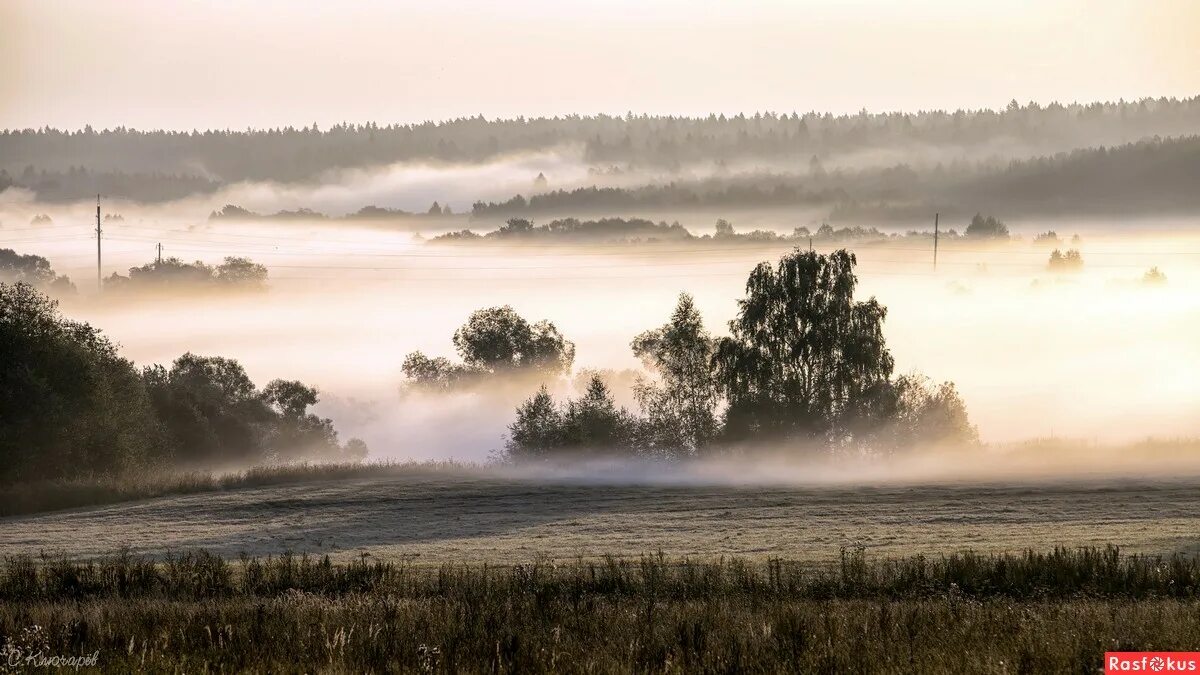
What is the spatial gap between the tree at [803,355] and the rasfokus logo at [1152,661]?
267 ft

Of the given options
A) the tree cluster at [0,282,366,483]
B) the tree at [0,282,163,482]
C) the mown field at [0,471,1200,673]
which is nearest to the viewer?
the mown field at [0,471,1200,673]

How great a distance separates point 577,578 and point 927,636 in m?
11.1

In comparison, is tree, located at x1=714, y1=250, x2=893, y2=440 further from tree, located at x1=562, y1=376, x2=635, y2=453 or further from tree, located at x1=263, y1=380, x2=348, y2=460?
tree, located at x1=263, y1=380, x2=348, y2=460

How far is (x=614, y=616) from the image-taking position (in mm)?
26734

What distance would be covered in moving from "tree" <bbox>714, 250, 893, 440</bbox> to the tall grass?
65.1m

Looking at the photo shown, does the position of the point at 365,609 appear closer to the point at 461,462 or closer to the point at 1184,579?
the point at 1184,579

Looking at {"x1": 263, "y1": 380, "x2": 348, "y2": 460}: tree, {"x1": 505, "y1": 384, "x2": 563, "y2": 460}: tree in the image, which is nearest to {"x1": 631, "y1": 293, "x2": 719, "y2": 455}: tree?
{"x1": 505, "y1": 384, "x2": 563, "y2": 460}: tree

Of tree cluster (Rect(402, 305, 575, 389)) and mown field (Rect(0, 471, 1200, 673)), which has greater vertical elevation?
tree cluster (Rect(402, 305, 575, 389))

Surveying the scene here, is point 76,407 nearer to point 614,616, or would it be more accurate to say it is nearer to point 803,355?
point 803,355

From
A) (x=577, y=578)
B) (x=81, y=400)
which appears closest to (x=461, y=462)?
(x=81, y=400)

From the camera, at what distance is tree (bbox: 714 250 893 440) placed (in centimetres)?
10312

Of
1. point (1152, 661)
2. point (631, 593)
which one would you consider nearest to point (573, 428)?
point (631, 593)

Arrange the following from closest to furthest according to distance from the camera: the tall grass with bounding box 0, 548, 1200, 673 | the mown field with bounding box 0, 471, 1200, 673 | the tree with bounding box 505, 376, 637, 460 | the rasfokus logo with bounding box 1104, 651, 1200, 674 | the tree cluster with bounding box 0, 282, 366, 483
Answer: the rasfokus logo with bounding box 1104, 651, 1200, 674 < the tall grass with bounding box 0, 548, 1200, 673 < the mown field with bounding box 0, 471, 1200, 673 < the tree cluster with bounding box 0, 282, 366, 483 < the tree with bounding box 505, 376, 637, 460

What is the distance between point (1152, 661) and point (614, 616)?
992 cm
